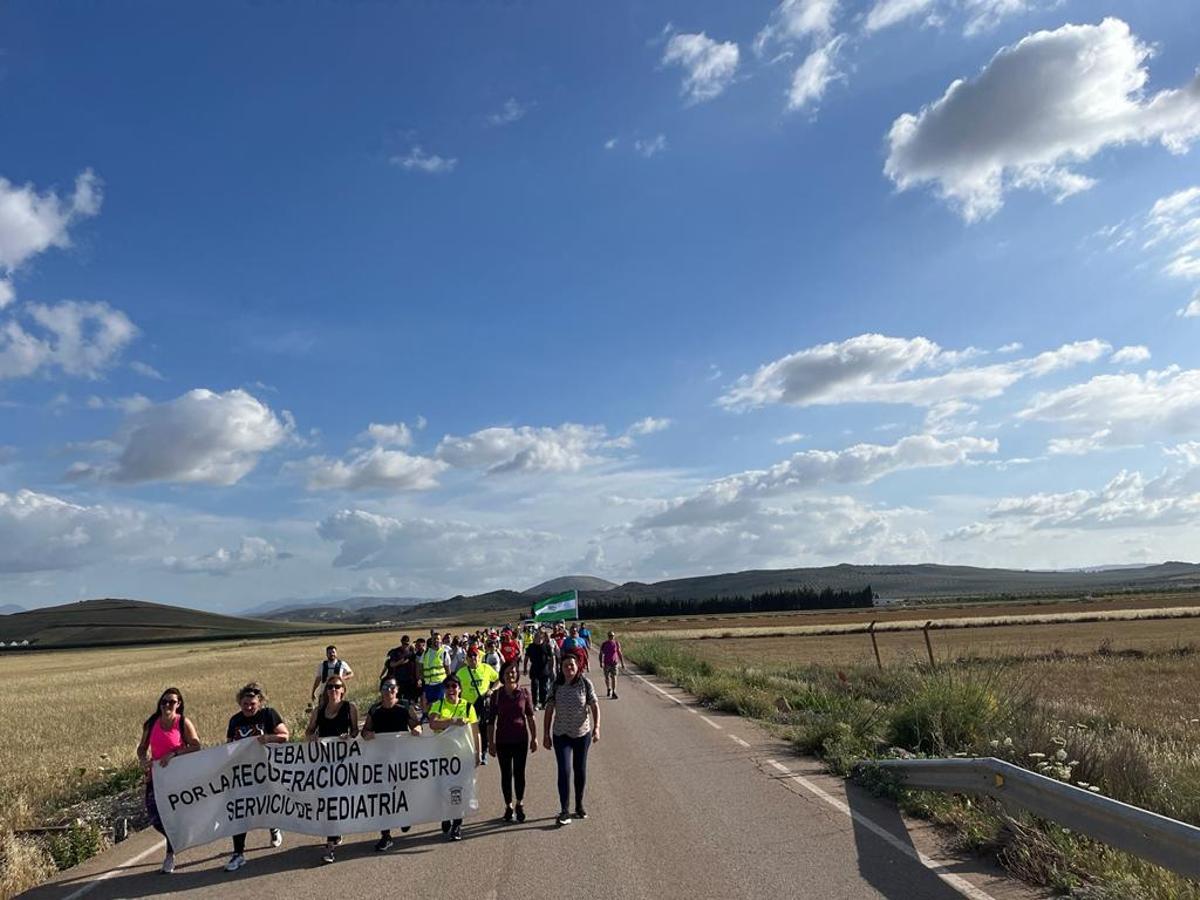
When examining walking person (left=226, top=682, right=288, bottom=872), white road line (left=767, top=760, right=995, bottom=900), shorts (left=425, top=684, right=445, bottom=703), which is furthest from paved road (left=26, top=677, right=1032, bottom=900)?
shorts (left=425, top=684, right=445, bottom=703)

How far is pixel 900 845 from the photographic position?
24.8 feet

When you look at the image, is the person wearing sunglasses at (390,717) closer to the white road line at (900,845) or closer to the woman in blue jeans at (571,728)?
the woman in blue jeans at (571,728)

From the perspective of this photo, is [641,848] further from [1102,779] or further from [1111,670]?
[1111,670]

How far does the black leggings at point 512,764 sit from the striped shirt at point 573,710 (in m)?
0.41

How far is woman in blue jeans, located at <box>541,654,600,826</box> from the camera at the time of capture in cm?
889

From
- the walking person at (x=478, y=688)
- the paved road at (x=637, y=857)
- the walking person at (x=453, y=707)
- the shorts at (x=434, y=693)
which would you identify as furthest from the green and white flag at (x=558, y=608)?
the paved road at (x=637, y=857)

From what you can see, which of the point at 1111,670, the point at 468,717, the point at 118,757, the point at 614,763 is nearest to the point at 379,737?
the point at 468,717

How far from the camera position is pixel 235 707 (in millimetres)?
23969

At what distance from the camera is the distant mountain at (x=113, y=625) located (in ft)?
484

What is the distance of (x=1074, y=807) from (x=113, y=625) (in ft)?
600

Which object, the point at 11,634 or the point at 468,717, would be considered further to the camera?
the point at 11,634

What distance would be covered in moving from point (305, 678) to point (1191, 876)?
35122 mm

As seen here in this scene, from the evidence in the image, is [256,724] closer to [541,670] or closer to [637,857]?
[637,857]

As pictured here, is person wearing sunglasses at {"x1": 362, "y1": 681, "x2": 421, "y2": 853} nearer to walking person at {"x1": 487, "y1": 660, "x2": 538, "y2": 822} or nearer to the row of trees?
walking person at {"x1": 487, "y1": 660, "x2": 538, "y2": 822}
